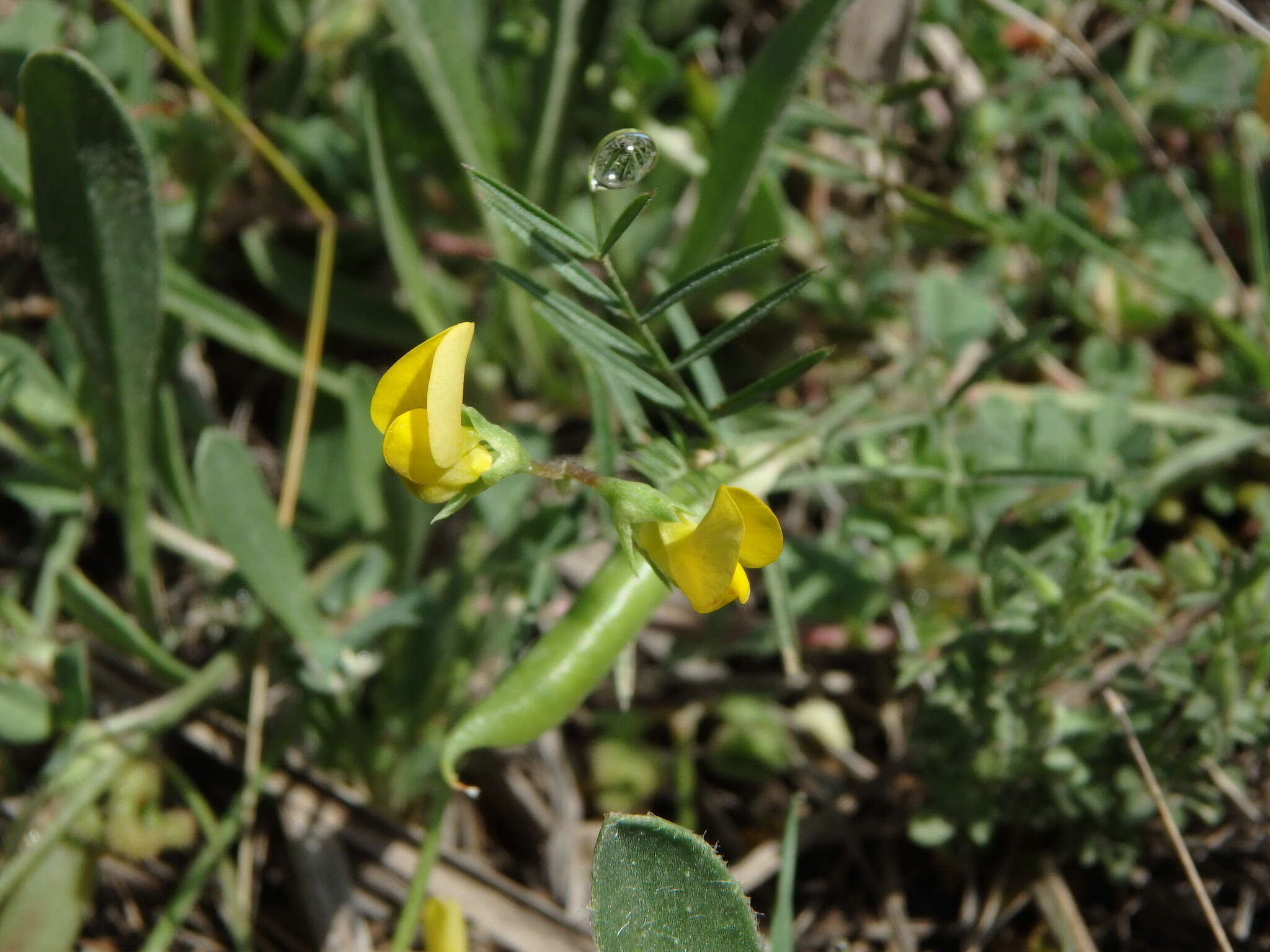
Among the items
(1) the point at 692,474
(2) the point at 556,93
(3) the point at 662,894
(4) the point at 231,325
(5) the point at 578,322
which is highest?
(2) the point at 556,93

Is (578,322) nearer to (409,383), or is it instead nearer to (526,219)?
(526,219)

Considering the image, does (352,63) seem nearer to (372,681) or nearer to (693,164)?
(693,164)

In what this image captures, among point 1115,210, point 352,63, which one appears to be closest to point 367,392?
point 352,63

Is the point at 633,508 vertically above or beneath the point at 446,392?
beneath

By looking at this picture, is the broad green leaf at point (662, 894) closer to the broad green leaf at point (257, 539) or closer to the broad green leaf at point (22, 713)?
the broad green leaf at point (257, 539)

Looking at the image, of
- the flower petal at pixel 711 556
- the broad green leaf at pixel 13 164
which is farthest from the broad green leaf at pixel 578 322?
the broad green leaf at pixel 13 164

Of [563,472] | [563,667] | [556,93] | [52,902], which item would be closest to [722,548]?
[563,472]

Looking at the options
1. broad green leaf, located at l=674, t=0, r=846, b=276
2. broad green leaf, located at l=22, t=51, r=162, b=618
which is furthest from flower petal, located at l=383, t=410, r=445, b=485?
broad green leaf, located at l=674, t=0, r=846, b=276

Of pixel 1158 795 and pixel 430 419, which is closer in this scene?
pixel 430 419
